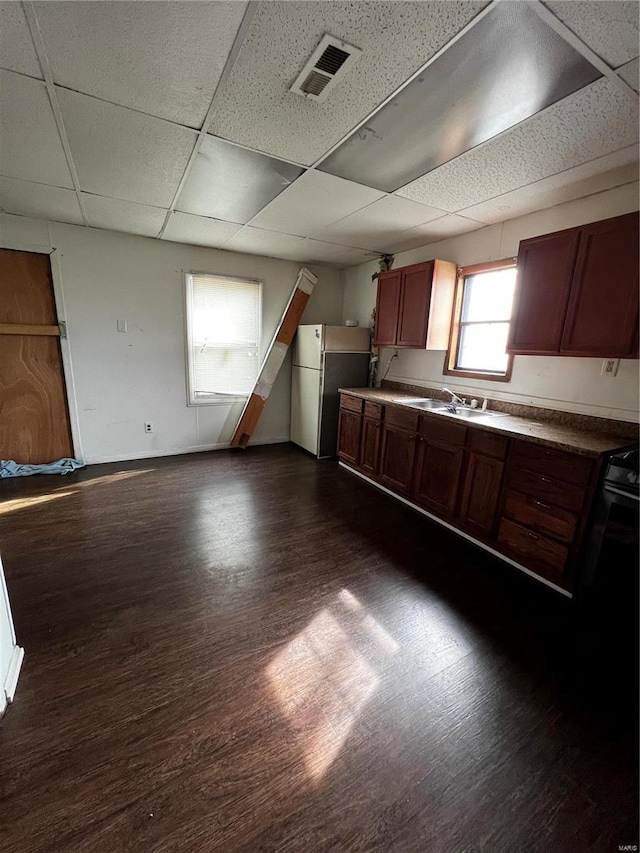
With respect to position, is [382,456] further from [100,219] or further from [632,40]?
[100,219]

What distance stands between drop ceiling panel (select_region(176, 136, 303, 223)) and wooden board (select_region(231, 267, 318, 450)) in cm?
153

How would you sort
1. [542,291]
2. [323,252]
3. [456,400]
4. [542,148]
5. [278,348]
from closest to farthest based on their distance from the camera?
[542,148] → [542,291] → [456,400] → [323,252] → [278,348]

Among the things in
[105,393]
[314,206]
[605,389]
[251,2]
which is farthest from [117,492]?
[605,389]

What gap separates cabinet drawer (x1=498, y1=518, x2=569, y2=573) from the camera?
2090 millimetres

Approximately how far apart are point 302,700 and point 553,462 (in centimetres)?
188

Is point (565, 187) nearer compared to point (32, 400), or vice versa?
point (565, 187)

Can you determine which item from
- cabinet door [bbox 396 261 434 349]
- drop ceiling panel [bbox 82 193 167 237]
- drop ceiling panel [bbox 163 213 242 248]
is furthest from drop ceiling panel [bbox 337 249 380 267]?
drop ceiling panel [bbox 82 193 167 237]

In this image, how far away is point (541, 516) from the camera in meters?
2.17

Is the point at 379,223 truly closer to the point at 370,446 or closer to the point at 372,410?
the point at 372,410

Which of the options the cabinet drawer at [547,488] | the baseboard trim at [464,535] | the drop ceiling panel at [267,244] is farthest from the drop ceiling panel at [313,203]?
the baseboard trim at [464,535]

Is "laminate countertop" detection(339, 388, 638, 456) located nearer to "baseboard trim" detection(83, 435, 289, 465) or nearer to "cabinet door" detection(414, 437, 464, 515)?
"cabinet door" detection(414, 437, 464, 515)

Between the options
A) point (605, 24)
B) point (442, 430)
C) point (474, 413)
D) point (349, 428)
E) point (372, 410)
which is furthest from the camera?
point (349, 428)

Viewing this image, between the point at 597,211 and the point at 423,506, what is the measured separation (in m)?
2.49

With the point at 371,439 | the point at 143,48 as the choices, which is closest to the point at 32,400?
the point at 143,48
